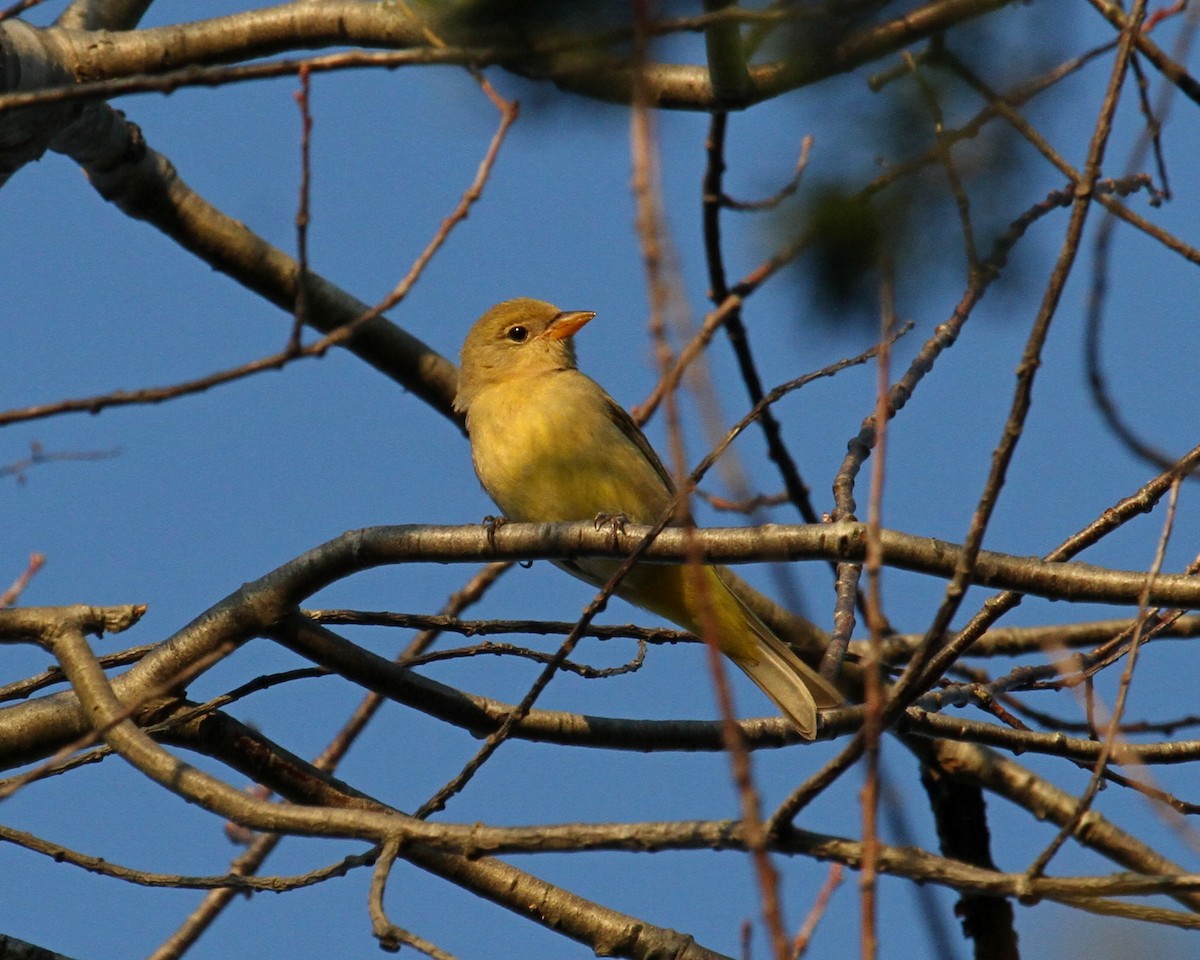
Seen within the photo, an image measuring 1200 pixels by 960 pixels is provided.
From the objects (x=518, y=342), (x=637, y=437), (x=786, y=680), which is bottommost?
(x=786, y=680)

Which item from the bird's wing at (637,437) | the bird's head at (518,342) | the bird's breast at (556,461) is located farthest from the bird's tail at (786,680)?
the bird's head at (518,342)

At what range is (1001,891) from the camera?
3.02 m

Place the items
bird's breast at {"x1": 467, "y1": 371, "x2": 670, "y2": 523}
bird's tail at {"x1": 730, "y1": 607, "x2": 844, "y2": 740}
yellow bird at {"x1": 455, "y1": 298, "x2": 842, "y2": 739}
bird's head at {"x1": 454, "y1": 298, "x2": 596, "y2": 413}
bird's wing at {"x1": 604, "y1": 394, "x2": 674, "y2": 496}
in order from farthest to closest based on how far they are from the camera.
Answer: bird's head at {"x1": 454, "y1": 298, "x2": 596, "y2": 413}
bird's wing at {"x1": 604, "y1": 394, "x2": 674, "y2": 496}
bird's breast at {"x1": 467, "y1": 371, "x2": 670, "y2": 523}
yellow bird at {"x1": 455, "y1": 298, "x2": 842, "y2": 739}
bird's tail at {"x1": 730, "y1": 607, "x2": 844, "y2": 740}

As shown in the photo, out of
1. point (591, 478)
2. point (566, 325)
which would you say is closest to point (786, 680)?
point (591, 478)

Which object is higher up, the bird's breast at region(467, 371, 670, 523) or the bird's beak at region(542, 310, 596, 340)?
the bird's beak at region(542, 310, 596, 340)

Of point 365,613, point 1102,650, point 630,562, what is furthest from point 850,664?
point 630,562

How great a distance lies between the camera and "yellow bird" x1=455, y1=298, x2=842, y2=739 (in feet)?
21.7

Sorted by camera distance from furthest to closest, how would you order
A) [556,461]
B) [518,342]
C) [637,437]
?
1. [518,342]
2. [637,437]
3. [556,461]

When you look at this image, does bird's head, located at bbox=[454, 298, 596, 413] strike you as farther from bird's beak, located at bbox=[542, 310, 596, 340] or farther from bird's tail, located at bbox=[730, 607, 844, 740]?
bird's tail, located at bbox=[730, 607, 844, 740]

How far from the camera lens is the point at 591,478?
7.00 m

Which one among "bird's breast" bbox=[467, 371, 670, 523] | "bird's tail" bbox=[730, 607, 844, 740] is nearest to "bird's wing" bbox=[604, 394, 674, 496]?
"bird's breast" bbox=[467, 371, 670, 523]

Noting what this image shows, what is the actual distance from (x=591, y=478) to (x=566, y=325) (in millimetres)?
1808

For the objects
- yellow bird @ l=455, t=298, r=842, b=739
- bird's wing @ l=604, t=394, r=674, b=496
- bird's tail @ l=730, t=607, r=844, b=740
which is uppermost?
bird's wing @ l=604, t=394, r=674, b=496

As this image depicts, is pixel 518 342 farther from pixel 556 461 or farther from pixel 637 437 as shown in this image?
pixel 556 461
